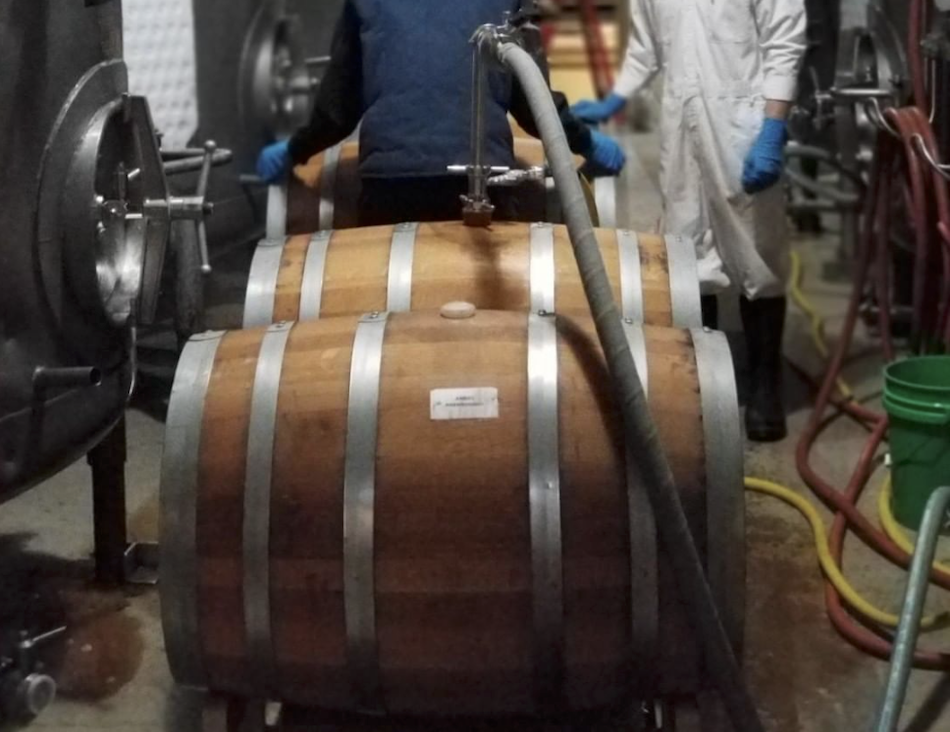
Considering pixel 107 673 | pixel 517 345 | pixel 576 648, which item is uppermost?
pixel 517 345

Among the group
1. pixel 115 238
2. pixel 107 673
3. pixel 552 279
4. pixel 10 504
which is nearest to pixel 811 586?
pixel 552 279

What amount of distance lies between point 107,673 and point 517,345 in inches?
35.0

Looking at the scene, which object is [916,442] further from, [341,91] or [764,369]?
[341,91]

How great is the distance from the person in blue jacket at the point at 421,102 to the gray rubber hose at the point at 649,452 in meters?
0.65

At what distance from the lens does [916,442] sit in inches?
83.9

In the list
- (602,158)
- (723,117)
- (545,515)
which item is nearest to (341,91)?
(602,158)

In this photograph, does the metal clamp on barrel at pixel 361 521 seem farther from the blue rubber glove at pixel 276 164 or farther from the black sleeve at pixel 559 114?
the blue rubber glove at pixel 276 164

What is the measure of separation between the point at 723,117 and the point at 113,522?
4.86ft

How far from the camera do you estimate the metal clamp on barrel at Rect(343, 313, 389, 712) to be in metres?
1.39

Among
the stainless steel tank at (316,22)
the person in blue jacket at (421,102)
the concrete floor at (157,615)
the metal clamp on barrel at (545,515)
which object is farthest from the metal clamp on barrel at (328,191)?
the stainless steel tank at (316,22)

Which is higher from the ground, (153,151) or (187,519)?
(153,151)

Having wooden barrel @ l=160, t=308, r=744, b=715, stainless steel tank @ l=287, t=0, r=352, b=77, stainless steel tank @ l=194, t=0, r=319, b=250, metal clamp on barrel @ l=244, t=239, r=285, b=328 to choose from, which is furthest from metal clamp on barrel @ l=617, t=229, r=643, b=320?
stainless steel tank @ l=287, t=0, r=352, b=77

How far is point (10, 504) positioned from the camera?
2.37 m

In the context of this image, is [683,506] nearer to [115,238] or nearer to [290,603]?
[290,603]
